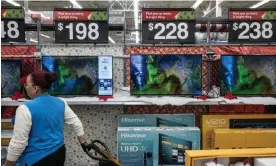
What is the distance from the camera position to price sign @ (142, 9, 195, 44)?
4211mm

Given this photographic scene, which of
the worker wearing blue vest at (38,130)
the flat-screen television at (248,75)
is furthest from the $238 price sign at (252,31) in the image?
the worker wearing blue vest at (38,130)

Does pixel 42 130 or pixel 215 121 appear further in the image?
pixel 215 121

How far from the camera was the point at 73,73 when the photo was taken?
13.6 ft

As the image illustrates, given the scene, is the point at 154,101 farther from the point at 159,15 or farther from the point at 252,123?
the point at 252,123

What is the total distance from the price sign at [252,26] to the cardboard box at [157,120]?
48.7 inches

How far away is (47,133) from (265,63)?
2.90 metres

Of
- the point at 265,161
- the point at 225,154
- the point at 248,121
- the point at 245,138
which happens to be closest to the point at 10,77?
the point at 245,138

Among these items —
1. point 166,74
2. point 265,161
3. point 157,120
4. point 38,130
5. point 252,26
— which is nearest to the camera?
point 265,161

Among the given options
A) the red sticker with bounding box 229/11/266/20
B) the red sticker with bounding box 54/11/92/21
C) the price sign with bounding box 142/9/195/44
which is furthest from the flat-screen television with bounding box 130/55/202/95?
the red sticker with bounding box 54/11/92/21

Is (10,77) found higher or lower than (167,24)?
lower

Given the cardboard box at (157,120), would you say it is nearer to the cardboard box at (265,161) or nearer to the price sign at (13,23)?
the price sign at (13,23)

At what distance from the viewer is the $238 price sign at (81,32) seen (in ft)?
13.8

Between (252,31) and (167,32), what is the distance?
3.75 feet

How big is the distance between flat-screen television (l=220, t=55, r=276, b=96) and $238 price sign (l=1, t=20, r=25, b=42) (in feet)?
8.75
